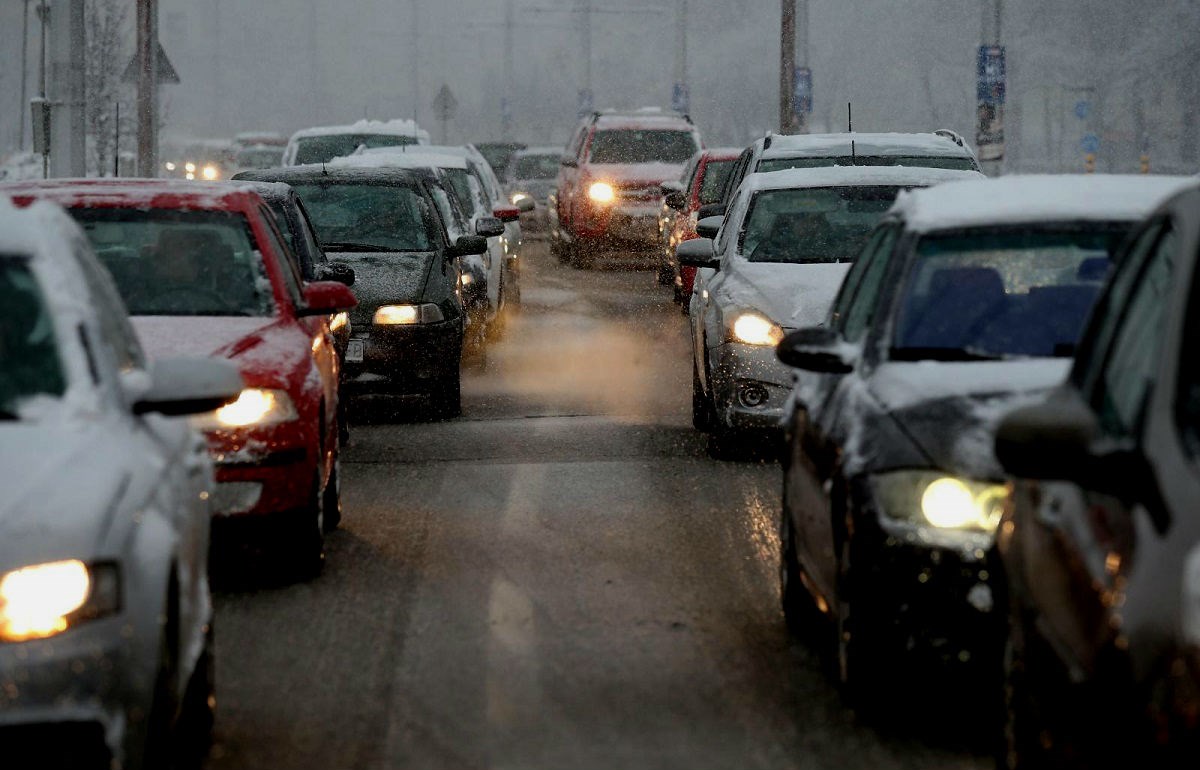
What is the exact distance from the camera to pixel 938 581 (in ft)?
20.4

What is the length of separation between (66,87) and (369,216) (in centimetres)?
1021

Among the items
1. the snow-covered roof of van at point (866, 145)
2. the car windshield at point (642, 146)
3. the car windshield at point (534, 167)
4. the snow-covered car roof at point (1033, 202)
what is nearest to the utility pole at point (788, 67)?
the car windshield at point (642, 146)

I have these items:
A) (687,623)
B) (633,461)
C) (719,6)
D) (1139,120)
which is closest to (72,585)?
(687,623)

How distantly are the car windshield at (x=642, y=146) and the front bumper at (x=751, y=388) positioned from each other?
20030 millimetres

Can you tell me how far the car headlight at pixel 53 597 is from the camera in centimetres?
462

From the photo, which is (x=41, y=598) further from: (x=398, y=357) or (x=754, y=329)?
(x=398, y=357)

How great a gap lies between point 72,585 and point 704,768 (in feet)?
6.74

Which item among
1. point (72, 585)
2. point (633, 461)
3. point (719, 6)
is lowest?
point (633, 461)

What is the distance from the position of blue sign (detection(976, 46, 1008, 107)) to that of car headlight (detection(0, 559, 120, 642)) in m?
29.0

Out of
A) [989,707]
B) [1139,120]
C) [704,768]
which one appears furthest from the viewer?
[1139,120]

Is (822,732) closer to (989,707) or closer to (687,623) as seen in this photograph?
(989,707)

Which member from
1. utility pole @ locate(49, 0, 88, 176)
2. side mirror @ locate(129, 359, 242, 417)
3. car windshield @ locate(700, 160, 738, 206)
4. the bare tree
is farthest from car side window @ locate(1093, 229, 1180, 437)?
the bare tree

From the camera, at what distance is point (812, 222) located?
13.6 m

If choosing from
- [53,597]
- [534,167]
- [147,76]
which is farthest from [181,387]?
Result: [534,167]
